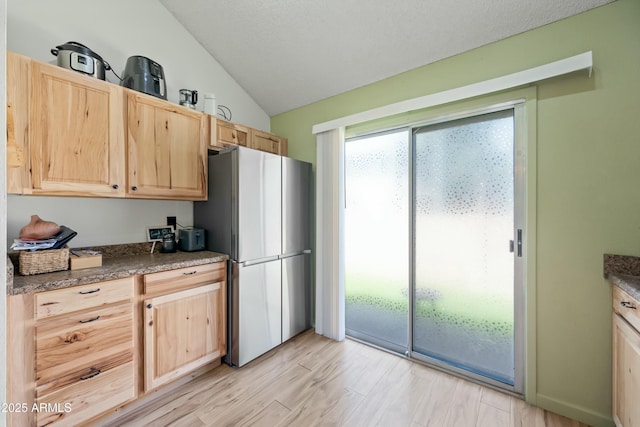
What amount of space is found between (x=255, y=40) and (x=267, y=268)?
201cm

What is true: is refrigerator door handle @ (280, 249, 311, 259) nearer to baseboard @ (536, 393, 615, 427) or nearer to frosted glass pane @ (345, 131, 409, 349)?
frosted glass pane @ (345, 131, 409, 349)

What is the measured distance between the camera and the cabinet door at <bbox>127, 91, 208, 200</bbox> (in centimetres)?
183

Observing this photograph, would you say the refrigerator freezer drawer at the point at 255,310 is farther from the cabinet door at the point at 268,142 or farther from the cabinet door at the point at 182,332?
the cabinet door at the point at 268,142

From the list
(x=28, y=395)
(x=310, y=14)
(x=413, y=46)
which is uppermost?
(x=310, y=14)

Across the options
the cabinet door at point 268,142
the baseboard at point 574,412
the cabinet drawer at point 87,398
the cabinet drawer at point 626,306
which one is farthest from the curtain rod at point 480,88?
the cabinet drawer at point 87,398

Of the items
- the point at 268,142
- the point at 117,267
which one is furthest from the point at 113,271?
the point at 268,142

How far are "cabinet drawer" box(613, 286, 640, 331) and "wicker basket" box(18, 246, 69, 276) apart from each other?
290 centimetres

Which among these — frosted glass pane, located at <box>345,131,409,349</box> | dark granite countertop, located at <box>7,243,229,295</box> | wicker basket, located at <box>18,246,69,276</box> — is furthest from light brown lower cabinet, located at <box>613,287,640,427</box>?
wicker basket, located at <box>18,246,69,276</box>

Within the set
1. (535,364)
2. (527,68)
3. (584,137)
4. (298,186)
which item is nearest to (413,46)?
(527,68)

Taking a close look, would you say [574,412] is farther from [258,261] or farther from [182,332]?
[182,332]

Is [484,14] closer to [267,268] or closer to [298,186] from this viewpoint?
[298,186]

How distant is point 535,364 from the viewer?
1680mm

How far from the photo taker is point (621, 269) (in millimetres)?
1435

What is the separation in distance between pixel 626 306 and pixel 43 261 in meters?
3.03
